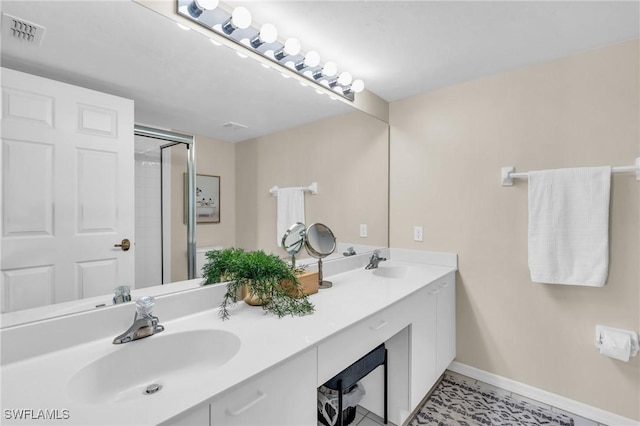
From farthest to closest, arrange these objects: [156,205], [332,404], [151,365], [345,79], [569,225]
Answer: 1. [345,79]
2. [569,225]
3. [332,404]
4. [156,205]
5. [151,365]

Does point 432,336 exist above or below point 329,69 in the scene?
below

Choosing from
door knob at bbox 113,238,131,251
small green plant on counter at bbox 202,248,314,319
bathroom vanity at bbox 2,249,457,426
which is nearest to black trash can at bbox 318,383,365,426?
bathroom vanity at bbox 2,249,457,426

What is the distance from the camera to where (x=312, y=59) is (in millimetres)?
1656

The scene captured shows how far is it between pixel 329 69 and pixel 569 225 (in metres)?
1.68

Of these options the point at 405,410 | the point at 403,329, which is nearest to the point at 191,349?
the point at 403,329

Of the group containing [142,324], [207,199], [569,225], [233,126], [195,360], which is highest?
[233,126]

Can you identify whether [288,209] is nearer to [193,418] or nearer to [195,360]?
[195,360]

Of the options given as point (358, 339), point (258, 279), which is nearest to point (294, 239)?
point (258, 279)

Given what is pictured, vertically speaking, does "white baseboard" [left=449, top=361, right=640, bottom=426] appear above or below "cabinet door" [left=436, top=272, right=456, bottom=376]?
below

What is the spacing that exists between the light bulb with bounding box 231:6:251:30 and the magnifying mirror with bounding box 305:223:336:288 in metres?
1.05

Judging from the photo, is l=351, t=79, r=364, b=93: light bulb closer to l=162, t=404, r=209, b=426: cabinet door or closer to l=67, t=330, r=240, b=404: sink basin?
l=67, t=330, r=240, b=404: sink basin

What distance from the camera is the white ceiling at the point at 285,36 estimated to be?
37.2 inches

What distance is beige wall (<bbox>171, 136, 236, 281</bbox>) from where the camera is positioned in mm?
1146

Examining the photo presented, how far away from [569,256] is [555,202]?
1.05 feet
